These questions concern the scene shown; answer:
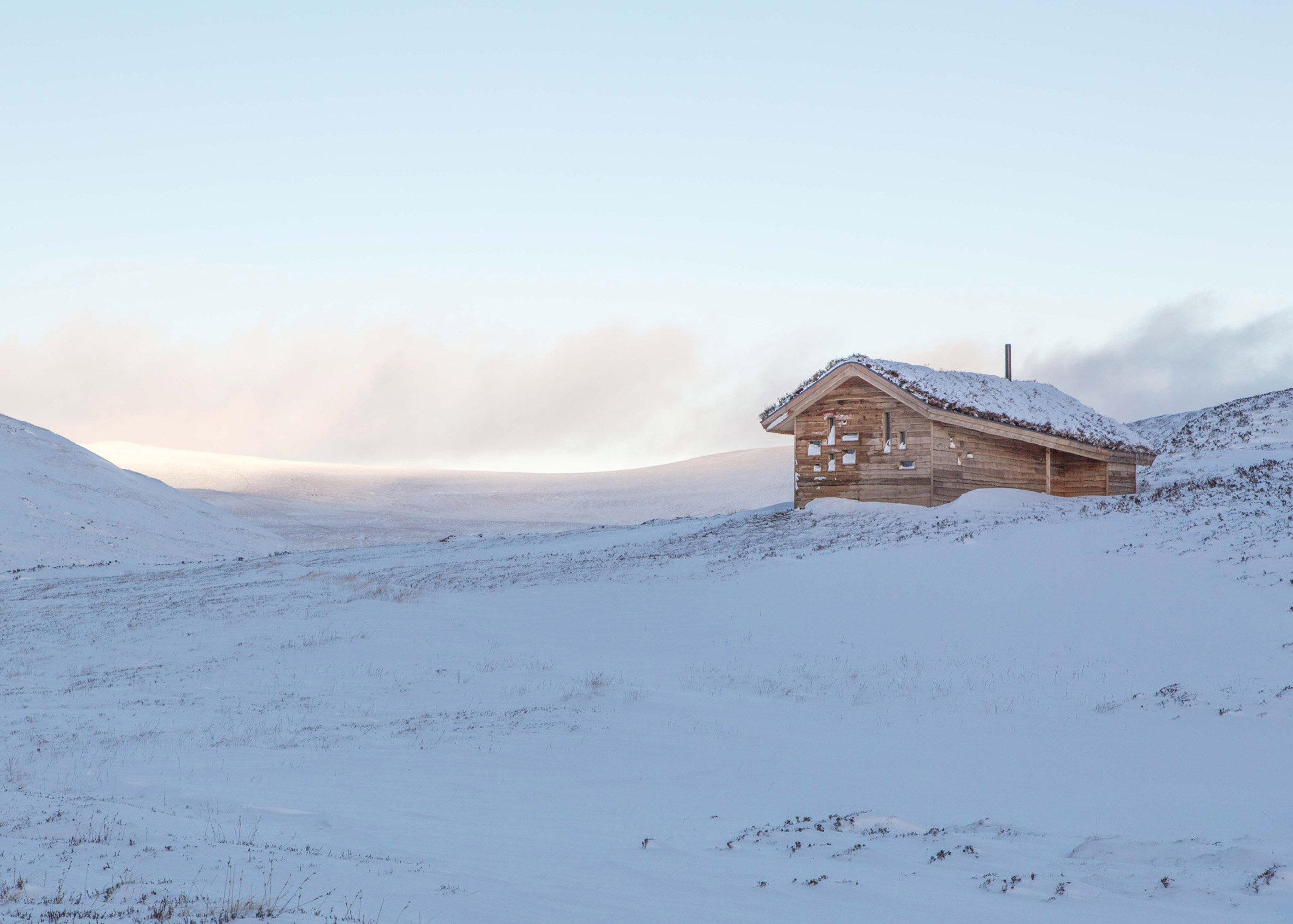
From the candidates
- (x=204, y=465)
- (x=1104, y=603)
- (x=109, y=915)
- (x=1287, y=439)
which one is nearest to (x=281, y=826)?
(x=109, y=915)

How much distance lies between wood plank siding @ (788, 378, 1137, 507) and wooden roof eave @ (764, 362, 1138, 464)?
0.18 feet

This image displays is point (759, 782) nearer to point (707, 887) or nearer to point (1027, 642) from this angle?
point (707, 887)

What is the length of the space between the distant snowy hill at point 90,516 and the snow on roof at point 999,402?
32.0 metres

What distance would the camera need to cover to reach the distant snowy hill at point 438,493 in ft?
244

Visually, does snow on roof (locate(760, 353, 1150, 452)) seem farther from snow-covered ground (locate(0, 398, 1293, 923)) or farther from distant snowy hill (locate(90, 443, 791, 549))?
distant snowy hill (locate(90, 443, 791, 549))

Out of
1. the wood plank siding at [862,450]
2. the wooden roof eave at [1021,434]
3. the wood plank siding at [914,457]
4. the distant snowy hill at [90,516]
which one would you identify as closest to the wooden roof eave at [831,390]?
the wood plank siding at [914,457]

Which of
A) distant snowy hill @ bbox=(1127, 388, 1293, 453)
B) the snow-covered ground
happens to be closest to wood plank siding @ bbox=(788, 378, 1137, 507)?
the snow-covered ground

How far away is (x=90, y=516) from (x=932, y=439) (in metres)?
45.4

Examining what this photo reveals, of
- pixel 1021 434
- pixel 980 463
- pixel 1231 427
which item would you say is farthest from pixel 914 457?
pixel 1231 427

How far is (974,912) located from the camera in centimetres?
684

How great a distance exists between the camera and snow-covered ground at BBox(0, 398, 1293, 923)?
713 centimetres

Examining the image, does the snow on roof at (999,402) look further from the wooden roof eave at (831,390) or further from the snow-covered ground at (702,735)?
the snow-covered ground at (702,735)

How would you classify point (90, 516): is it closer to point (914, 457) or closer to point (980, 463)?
point (914, 457)

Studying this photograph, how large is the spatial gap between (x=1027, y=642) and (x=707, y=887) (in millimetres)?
12701
